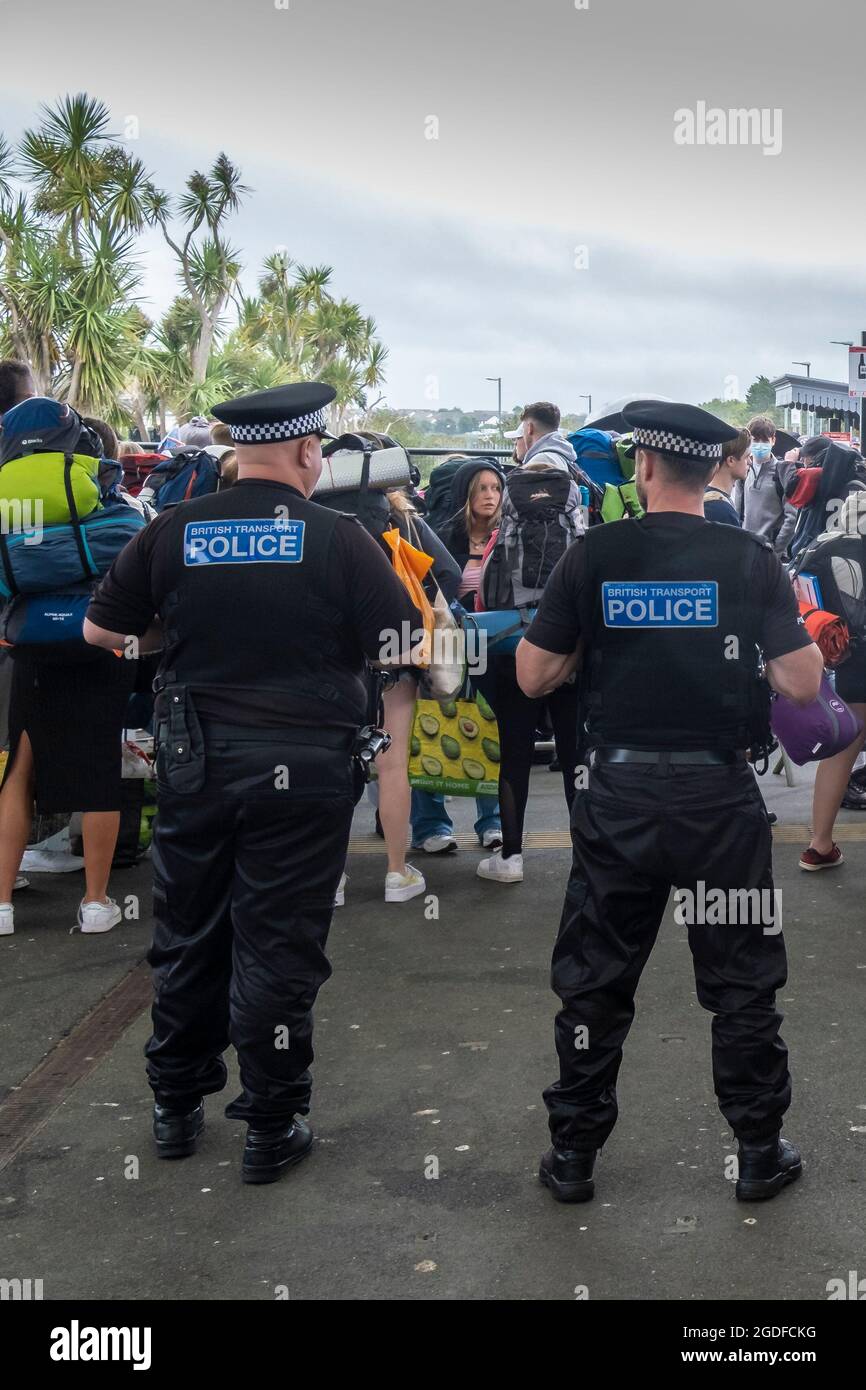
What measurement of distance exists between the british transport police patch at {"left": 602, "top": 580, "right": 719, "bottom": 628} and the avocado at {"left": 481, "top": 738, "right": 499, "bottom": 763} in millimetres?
3052

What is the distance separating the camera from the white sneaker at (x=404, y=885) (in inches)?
231

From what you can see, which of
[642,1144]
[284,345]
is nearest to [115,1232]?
[642,1144]

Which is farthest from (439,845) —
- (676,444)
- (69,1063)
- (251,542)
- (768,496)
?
(768,496)

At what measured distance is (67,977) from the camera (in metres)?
5.07

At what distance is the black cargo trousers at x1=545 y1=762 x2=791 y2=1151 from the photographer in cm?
325

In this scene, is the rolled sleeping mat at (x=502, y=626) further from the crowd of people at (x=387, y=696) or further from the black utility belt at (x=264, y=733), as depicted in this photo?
the black utility belt at (x=264, y=733)

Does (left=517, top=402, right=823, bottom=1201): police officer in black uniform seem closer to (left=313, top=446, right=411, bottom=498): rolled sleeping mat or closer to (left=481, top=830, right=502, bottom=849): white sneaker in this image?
(left=313, top=446, right=411, bottom=498): rolled sleeping mat

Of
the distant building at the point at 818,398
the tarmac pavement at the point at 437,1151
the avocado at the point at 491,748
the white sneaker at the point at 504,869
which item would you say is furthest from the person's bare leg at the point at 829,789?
the distant building at the point at 818,398

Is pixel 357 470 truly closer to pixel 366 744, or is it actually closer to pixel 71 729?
pixel 71 729

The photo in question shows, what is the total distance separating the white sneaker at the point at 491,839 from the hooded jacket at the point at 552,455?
1735 mm

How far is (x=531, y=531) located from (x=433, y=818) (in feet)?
5.28

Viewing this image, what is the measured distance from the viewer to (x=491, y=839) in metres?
6.75

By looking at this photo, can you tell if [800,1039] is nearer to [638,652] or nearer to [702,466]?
[638,652]

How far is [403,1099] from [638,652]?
149 cm
